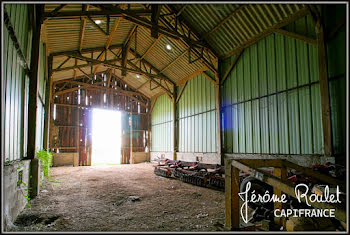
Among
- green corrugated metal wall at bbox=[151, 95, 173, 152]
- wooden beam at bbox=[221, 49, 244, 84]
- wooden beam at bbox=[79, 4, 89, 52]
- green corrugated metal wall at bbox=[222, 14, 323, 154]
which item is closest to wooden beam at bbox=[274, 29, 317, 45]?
green corrugated metal wall at bbox=[222, 14, 323, 154]

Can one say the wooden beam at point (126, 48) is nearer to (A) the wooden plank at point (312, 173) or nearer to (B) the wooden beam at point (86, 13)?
(B) the wooden beam at point (86, 13)

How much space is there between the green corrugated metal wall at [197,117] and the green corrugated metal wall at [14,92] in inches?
405

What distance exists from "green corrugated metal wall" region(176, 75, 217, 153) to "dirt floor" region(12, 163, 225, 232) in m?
6.61

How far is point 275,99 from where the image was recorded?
10219 millimetres

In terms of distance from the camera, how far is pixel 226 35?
12039 millimetres

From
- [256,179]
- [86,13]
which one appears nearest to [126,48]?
[86,13]

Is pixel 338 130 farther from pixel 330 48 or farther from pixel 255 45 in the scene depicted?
pixel 255 45

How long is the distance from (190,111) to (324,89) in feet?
32.5

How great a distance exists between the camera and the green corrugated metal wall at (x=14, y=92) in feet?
15.2

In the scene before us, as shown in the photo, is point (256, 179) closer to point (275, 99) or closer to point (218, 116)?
point (275, 99)

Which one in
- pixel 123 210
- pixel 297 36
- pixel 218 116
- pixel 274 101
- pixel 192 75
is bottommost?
pixel 123 210

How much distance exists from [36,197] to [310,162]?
967 centimetres

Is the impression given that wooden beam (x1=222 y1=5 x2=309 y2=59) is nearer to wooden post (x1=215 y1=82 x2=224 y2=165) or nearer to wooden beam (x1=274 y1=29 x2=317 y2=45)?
wooden beam (x1=274 y1=29 x2=317 y2=45)

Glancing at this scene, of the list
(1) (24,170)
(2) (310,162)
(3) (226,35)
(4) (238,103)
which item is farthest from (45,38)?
(2) (310,162)
